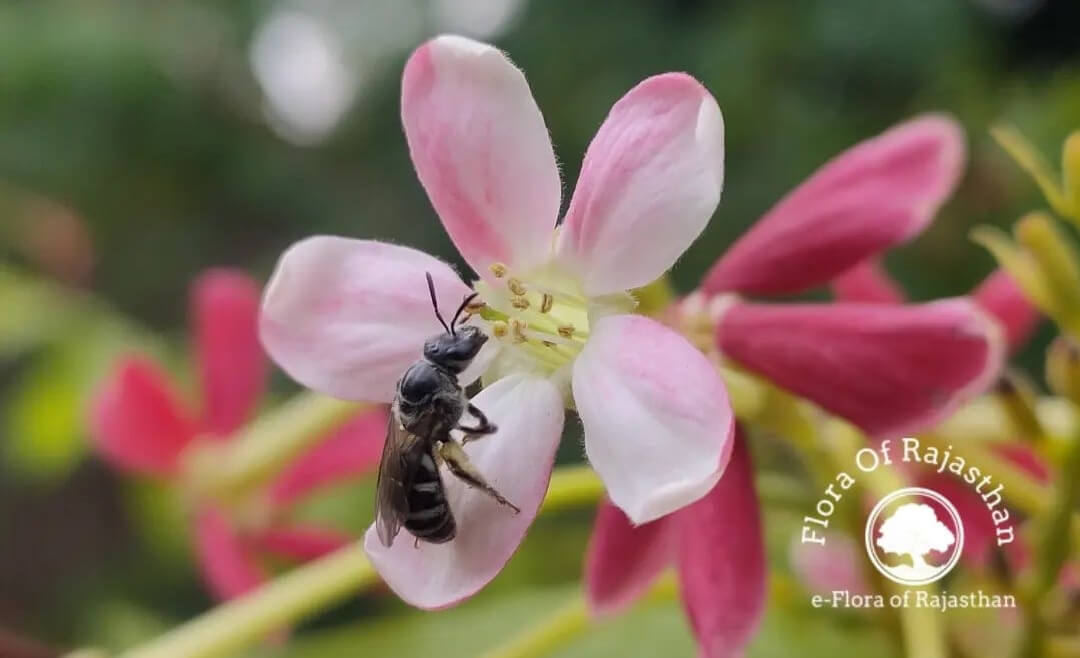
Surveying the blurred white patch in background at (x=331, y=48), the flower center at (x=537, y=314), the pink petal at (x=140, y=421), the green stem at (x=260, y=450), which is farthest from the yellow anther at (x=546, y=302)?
the blurred white patch in background at (x=331, y=48)

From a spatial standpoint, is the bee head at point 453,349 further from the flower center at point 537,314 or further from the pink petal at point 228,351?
the pink petal at point 228,351

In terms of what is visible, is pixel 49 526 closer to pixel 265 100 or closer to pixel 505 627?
pixel 265 100

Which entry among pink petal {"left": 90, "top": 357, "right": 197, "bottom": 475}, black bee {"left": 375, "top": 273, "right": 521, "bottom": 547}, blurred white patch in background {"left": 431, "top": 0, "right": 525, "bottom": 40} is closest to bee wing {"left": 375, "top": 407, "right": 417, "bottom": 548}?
black bee {"left": 375, "top": 273, "right": 521, "bottom": 547}

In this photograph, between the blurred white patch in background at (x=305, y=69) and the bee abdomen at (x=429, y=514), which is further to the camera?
the blurred white patch in background at (x=305, y=69)

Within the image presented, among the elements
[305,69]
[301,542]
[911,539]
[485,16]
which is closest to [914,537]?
[911,539]

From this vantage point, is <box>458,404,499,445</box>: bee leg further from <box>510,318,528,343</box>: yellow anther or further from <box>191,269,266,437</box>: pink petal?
<box>191,269,266,437</box>: pink petal

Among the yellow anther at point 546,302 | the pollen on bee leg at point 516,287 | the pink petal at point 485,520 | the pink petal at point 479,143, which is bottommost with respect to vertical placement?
the pink petal at point 485,520

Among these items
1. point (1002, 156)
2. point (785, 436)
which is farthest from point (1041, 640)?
point (1002, 156)
